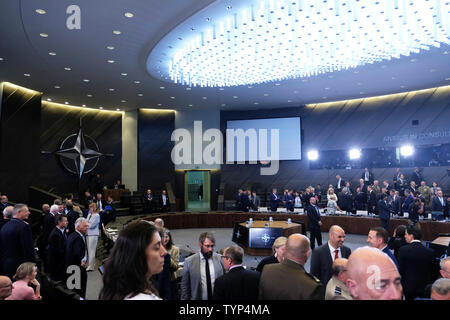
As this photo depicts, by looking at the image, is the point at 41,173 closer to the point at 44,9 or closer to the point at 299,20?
the point at 44,9

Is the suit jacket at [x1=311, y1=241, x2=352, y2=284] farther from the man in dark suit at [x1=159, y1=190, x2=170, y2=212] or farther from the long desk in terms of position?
the man in dark suit at [x1=159, y1=190, x2=170, y2=212]

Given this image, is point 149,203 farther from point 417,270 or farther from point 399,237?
point 417,270

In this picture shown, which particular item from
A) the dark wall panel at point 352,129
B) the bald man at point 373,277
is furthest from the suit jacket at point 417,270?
the dark wall panel at point 352,129

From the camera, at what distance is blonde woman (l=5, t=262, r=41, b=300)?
277cm

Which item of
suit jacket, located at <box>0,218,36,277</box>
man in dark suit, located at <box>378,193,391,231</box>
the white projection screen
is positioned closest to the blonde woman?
suit jacket, located at <box>0,218,36,277</box>

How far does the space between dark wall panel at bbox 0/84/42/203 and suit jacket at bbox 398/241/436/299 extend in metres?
13.4

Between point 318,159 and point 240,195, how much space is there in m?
5.28

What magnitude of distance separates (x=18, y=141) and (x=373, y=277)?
1463 cm

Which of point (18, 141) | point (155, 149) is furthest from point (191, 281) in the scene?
point (155, 149)

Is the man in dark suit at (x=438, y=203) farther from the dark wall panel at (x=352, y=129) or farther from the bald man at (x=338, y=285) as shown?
the bald man at (x=338, y=285)

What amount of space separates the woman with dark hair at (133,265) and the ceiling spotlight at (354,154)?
16.0 metres

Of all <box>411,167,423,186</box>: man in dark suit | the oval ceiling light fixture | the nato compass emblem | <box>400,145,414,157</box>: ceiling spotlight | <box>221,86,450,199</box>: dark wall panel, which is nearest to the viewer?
the oval ceiling light fixture

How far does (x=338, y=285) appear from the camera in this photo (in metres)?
2.50

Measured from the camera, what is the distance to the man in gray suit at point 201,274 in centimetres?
329
